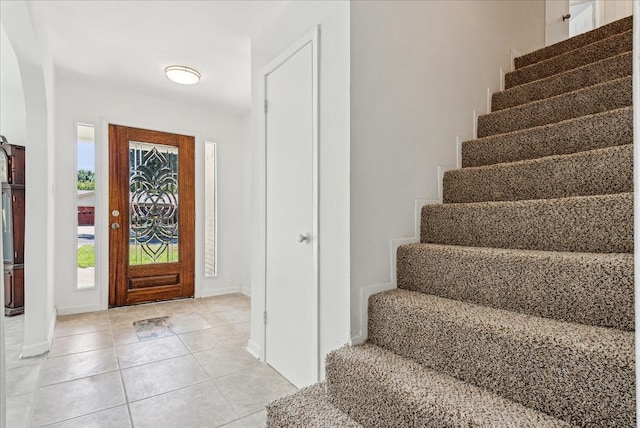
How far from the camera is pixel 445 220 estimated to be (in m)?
1.76

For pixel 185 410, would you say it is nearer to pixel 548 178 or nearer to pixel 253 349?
pixel 253 349

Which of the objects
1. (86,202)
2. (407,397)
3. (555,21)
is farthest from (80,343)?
(555,21)

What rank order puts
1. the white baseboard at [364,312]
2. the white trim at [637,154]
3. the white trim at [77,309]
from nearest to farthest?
the white trim at [637,154]
the white baseboard at [364,312]
the white trim at [77,309]

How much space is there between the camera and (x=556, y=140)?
174cm

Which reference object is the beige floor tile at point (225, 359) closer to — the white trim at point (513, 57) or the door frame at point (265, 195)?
the door frame at point (265, 195)

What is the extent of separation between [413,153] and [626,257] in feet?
3.32

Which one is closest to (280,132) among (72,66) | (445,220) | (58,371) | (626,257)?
(445,220)

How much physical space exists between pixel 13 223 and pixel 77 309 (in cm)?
122

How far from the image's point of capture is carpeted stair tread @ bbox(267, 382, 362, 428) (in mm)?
1214

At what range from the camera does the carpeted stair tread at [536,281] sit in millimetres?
1047

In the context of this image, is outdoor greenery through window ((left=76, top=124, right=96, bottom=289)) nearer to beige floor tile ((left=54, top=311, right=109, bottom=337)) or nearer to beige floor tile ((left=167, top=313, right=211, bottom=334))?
beige floor tile ((left=54, top=311, right=109, bottom=337))

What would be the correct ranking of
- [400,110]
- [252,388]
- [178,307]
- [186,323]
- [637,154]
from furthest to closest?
[178,307], [186,323], [252,388], [400,110], [637,154]

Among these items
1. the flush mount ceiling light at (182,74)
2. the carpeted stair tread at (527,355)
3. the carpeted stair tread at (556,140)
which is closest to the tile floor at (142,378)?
the carpeted stair tread at (527,355)

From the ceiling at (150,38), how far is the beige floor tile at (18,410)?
235cm
